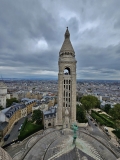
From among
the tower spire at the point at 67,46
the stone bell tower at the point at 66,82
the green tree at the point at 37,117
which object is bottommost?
the green tree at the point at 37,117

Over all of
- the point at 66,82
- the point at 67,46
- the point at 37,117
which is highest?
the point at 67,46

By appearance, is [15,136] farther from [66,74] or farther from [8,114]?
[66,74]

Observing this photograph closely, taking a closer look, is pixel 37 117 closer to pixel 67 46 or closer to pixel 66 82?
pixel 66 82

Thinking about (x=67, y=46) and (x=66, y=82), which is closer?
(x=67, y=46)

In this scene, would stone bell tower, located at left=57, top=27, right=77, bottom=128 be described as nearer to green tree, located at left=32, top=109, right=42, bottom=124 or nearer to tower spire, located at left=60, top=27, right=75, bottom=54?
tower spire, located at left=60, top=27, right=75, bottom=54

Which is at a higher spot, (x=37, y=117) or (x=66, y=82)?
(x=66, y=82)

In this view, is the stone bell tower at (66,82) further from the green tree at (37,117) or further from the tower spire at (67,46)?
the green tree at (37,117)

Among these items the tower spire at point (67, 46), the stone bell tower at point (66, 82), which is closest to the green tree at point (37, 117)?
the stone bell tower at point (66, 82)

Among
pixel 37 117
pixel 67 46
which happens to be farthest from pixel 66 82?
pixel 37 117
